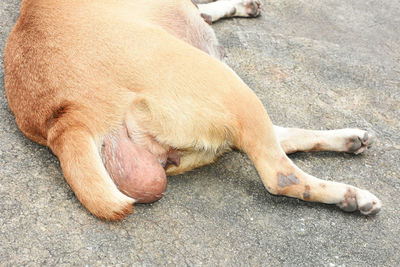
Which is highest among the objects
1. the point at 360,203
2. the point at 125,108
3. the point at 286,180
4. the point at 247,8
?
the point at 125,108

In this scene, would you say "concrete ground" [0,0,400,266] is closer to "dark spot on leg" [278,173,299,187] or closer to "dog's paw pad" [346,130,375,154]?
"dog's paw pad" [346,130,375,154]

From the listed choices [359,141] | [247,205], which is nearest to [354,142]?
[359,141]

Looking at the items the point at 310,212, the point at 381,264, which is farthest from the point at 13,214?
the point at 381,264

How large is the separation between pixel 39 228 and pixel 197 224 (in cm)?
84

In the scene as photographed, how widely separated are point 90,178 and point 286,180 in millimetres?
1153

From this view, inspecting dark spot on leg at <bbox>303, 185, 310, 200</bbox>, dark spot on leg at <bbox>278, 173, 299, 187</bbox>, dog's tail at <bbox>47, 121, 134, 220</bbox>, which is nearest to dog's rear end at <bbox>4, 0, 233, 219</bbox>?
dog's tail at <bbox>47, 121, 134, 220</bbox>

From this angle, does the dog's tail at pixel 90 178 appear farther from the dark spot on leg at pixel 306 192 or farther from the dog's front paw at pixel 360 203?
the dog's front paw at pixel 360 203

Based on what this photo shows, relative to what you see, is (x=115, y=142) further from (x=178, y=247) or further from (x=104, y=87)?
(x=178, y=247)

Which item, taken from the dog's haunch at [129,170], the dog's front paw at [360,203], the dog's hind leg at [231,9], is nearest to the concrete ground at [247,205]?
the dog's front paw at [360,203]

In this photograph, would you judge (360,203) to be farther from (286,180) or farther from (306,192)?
(286,180)

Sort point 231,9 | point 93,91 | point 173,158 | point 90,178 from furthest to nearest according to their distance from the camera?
point 231,9 → point 173,158 → point 93,91 → point 90,178

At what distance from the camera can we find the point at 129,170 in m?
2.73

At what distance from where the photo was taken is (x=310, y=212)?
3055mm

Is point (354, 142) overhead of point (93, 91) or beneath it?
beneath
